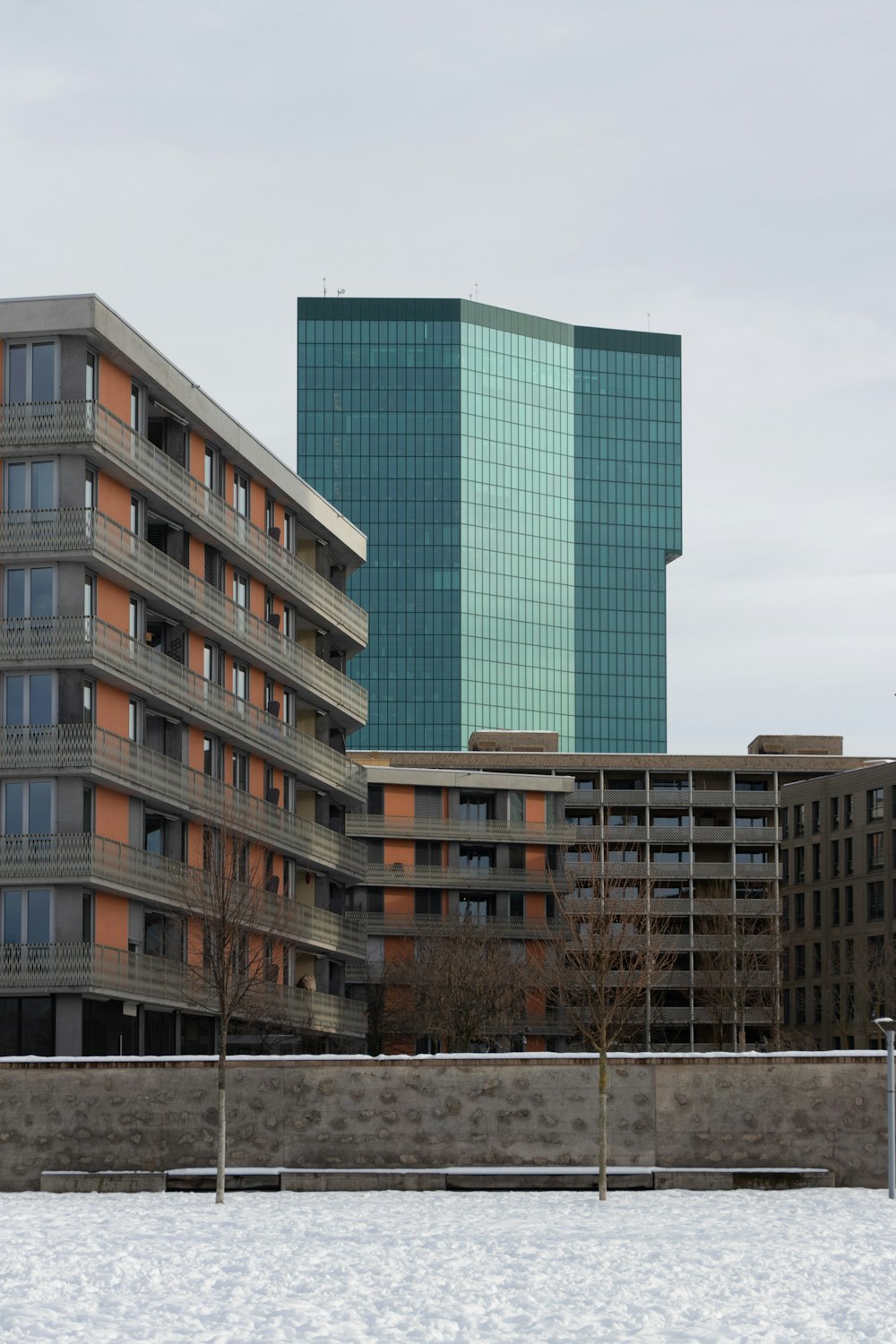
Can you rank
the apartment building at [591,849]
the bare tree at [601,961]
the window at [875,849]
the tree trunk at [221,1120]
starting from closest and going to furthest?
the tree trunk at [221,1120] < the bare tree at [601,961] < the apartment building at [591,849] < the window at [875,849]

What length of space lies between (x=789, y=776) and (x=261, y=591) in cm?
8398

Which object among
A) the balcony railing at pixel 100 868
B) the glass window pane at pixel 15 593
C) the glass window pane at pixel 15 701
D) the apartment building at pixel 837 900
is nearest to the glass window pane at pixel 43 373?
the glass window pane at pixel 15 593

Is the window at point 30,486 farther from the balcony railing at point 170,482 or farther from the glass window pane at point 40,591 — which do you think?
the glass window pane at point 40,591

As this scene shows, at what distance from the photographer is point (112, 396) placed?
210 feet

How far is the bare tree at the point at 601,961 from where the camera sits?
137 feet

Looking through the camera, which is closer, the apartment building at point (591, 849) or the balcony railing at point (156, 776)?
the balcony railing at point (156, 776)

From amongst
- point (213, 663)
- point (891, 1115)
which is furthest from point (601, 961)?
point (213, 663)

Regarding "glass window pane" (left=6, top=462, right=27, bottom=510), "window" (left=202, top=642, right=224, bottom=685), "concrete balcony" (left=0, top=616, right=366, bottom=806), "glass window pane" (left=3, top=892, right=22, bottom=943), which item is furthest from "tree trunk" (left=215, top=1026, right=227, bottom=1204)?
"window" (left=202, top=642, right=224, bottom=685)

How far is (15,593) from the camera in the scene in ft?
205

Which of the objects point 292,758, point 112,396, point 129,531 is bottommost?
point 292,758

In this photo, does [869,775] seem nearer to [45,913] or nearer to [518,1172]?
[45,913]

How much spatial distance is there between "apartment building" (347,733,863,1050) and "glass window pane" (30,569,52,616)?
107ft

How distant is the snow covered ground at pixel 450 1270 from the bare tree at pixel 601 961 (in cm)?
451

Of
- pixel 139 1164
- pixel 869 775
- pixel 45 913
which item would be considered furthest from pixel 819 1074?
pixel 869 775
